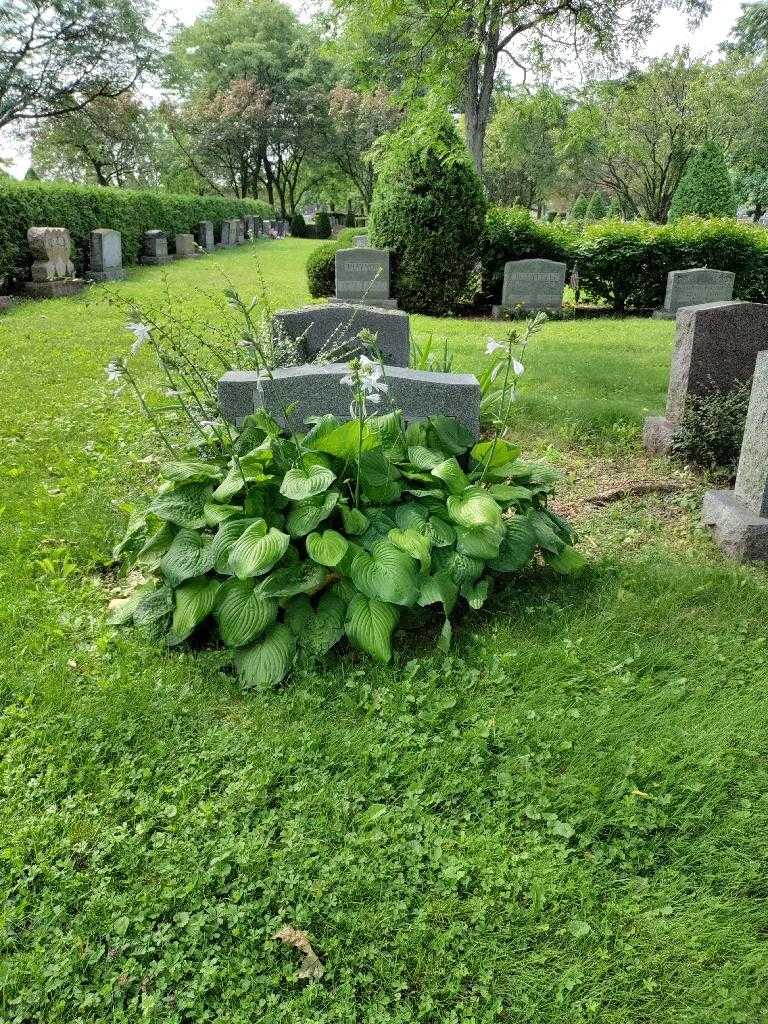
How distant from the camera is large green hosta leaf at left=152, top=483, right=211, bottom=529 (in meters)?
2.96

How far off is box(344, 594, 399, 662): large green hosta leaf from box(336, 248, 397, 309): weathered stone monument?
891 centimetres

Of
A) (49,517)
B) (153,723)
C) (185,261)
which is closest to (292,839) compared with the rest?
(153,723)

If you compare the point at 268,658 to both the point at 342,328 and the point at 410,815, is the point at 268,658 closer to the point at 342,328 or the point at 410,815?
the point at 410,815

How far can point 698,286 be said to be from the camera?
37.3ft

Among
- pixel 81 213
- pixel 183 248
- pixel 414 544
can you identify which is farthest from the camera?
pixel 183 248

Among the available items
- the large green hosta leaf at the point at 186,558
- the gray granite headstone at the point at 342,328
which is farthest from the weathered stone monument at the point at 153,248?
the large green hosta leaf at the point at 186,558

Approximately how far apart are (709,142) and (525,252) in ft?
41.9

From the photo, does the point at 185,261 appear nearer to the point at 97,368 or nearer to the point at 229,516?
the point at 97,368

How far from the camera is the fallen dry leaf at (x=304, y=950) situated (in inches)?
67.2

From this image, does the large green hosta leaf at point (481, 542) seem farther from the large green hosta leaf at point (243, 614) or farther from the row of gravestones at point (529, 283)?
the row of gravestones at point (529, 283)

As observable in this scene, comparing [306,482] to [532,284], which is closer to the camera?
[306,482]

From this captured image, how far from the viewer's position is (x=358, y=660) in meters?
2.83

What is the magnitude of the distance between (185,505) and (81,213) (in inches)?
574

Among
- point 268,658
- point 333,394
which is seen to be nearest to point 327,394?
point 333,394
